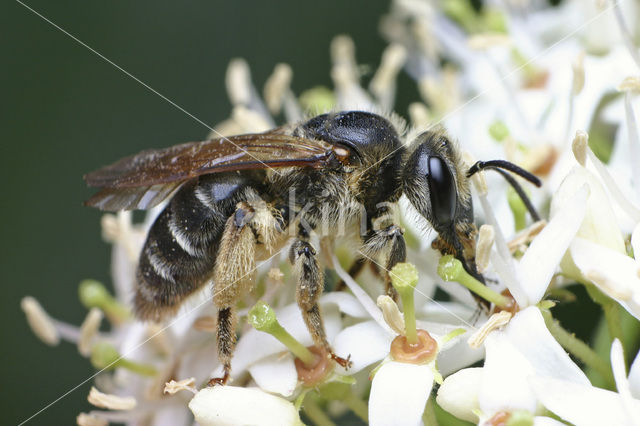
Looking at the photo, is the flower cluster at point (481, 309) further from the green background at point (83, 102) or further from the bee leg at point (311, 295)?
the green background at point (83, 102)

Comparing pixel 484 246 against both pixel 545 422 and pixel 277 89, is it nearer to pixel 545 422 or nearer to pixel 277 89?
pixel 545 422

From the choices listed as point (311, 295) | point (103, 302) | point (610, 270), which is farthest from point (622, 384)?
point (103, 302)

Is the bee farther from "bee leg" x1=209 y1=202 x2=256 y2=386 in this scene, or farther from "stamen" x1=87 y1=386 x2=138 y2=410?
"stamen" x1=87 y1=386 x2=138 y2=410

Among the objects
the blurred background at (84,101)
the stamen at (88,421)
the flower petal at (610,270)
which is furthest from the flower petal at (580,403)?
the blurred background at (84,101)

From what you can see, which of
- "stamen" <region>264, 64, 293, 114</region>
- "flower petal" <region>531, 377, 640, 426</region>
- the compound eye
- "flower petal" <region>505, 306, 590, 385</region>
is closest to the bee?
the compound eye

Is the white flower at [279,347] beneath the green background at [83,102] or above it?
beneath
